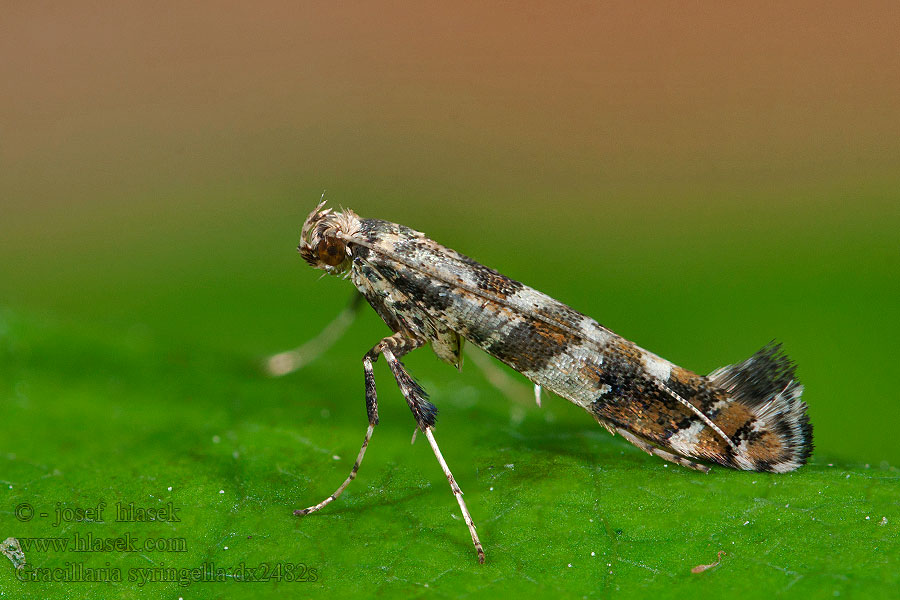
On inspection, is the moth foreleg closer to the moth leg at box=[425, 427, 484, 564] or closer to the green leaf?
the moth leg at box=[425, 427, 484, 564]

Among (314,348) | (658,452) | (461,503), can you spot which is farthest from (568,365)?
(314,348)

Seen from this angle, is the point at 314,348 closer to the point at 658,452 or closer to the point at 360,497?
the point at 360,497

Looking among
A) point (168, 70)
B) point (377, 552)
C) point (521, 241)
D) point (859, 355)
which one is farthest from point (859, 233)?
point (168, 70)

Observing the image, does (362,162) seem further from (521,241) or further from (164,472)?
(164,472)

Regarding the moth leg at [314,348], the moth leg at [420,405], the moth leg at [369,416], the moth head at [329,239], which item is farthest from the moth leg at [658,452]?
the moth leg at [314,348]

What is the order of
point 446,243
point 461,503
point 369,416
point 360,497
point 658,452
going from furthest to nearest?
point 446,243 → point 369,416 → point 658,452 → point 360,497 → point 461,503

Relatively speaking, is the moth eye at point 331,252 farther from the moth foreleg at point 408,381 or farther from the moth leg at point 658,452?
the moth leg at point 658,452
